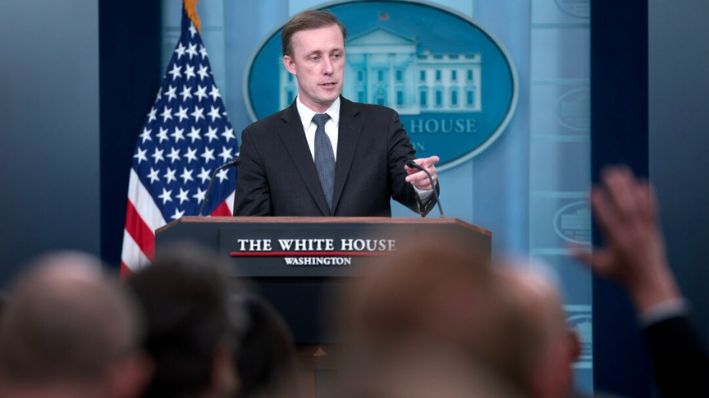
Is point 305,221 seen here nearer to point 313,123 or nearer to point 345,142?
point 345,142

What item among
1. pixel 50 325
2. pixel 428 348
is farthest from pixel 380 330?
pixel 50 325

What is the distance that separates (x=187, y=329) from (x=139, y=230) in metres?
4.86

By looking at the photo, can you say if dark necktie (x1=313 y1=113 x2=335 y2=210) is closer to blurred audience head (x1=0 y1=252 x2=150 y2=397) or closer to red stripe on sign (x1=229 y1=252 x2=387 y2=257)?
red stripe on sign (x1=229 y1=252 x2=387 y2=257)

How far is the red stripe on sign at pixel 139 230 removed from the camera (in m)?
6.32

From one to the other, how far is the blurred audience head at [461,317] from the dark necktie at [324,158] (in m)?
3.39

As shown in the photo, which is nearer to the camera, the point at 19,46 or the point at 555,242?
the point at 19,46

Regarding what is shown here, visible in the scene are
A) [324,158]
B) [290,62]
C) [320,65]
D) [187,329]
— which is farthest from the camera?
[290,62]

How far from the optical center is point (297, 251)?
3.66 m

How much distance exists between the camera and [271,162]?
461cm

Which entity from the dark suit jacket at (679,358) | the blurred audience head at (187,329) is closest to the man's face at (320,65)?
the blurred audience head at (187,329)

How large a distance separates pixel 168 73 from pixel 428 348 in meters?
5.72

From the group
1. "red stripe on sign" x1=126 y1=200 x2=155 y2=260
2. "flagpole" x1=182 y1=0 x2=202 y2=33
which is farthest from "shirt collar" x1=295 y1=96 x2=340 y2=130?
"flagpole" x1=182 y1=0 x2=202 y2=33

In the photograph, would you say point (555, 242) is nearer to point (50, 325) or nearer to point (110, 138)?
point (110, 138)

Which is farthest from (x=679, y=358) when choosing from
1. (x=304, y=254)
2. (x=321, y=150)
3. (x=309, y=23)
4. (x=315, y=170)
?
(x=309, y=23)
